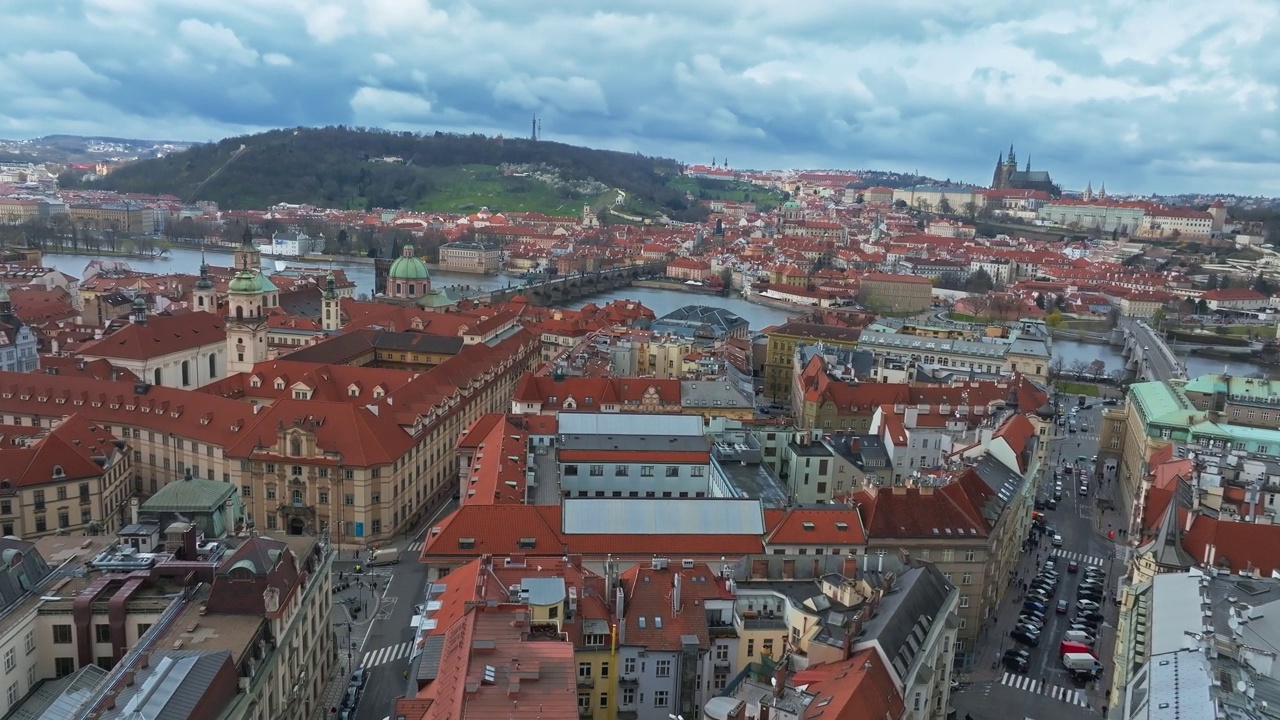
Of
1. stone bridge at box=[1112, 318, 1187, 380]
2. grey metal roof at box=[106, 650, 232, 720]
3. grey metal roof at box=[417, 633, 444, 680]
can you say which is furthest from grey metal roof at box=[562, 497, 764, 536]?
stone bridge at box=[1112, 318, 1187, 380]

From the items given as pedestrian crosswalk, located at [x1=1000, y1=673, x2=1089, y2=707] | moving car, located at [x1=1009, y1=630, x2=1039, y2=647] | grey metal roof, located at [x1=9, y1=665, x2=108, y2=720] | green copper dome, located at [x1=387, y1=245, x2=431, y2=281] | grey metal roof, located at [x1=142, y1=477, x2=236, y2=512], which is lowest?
pedestrian crosswalk, located at [x1=1000, y1=673, x2=1089, y2=707]

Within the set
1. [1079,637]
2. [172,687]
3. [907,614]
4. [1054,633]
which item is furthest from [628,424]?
[172,687]

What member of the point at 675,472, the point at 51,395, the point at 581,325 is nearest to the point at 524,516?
the point at 675,472

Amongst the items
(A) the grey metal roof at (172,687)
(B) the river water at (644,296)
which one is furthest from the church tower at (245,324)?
(B) the river water at (644,296)

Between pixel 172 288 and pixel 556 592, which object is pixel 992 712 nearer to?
pixel 556 592

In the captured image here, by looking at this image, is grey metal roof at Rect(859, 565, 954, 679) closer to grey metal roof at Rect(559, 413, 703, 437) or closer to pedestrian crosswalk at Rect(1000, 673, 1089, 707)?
pedestrian crosswalk at Rect(1000, 673, 1089, 707)

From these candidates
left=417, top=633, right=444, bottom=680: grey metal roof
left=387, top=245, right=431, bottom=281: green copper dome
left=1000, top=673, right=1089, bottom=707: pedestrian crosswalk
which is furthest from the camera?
left=387, top=245, right=431, bottom=281: green copper dome

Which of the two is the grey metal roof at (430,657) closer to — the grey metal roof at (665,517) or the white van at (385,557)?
the grey metal roof at (665,517)
